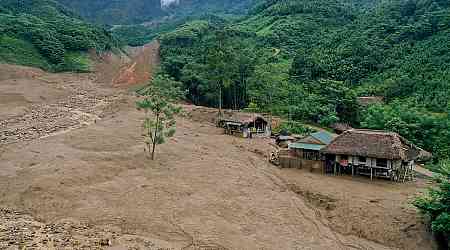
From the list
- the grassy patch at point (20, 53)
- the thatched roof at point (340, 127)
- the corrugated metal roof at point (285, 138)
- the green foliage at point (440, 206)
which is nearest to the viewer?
the green foliage at point (440, 206)

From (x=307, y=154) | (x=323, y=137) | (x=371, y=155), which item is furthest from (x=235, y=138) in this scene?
(x=371, y=155)

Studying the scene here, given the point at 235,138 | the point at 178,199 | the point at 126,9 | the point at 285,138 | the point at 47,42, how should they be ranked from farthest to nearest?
the point at 126,9, the point at 47,42, the point at 235,138, the point at 285,138, the point at 178,199

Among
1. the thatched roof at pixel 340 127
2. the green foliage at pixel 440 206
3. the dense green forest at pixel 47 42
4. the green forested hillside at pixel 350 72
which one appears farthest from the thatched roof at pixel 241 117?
the dense green forest at pixel 47 42

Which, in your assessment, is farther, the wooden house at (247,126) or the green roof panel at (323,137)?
the wooden house at (247,126)

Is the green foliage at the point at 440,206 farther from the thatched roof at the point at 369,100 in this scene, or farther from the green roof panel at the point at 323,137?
the thatched roof at the point at 369,100

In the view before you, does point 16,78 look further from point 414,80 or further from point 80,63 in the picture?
point 414,80

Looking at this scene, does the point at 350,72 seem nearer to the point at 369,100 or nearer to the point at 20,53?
the point at 369,100

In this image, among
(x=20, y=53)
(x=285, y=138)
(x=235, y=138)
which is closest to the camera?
(x=285, y=138)
